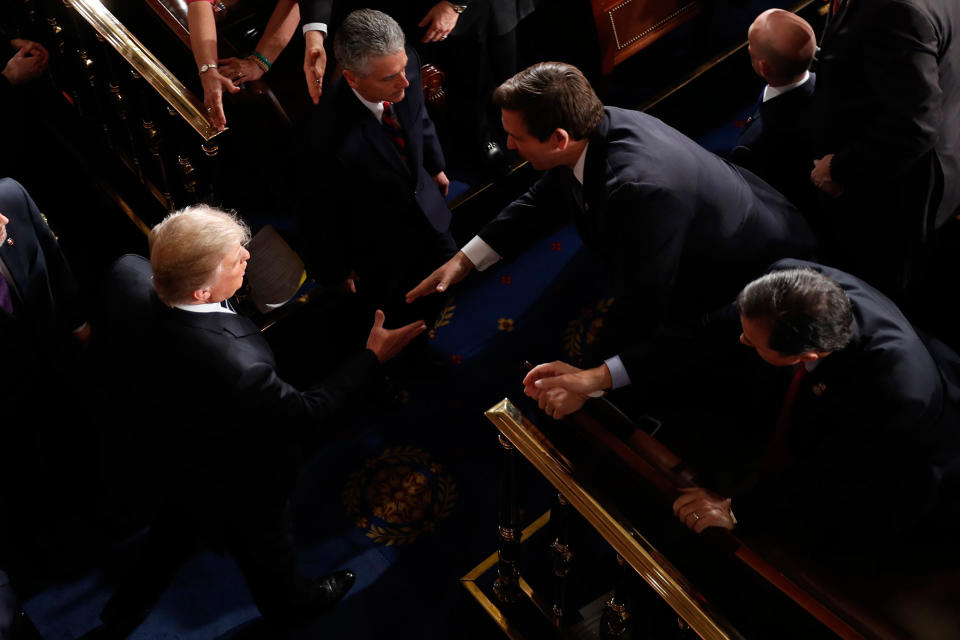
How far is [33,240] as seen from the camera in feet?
8.67

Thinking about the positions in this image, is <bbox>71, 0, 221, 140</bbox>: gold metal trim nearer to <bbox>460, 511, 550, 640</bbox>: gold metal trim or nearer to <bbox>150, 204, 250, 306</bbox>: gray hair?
<bbox>150, 204, 250, 306</bbox>: gray hair

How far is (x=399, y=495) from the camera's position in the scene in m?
3.20

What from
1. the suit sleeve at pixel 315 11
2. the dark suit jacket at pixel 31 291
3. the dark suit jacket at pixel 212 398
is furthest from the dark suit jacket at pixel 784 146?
the dark suit jacket at pixel 31 291

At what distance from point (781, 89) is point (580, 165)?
107cm

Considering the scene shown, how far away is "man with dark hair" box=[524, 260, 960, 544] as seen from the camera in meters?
1.95

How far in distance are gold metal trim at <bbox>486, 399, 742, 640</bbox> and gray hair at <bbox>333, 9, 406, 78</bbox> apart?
1.28 m

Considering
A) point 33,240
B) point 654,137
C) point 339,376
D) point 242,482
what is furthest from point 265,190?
point 654,137

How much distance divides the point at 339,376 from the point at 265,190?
59.4 inches

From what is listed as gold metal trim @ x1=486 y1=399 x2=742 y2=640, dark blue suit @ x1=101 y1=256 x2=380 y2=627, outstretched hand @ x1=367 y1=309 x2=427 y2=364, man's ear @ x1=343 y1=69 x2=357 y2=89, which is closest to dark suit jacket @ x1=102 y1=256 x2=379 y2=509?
dark blue suit @ x1=101 y1=256 x2=380 y2=627

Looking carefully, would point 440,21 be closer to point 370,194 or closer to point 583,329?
point 370,194

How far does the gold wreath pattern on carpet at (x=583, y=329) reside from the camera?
3.59m

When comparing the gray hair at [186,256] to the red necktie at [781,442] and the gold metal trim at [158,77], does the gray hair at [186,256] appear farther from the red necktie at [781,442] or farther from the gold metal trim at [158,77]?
the red necktie at [781,442]

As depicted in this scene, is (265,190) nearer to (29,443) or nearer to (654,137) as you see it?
(29,443)

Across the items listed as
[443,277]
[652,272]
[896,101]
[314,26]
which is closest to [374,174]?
[443,277]
